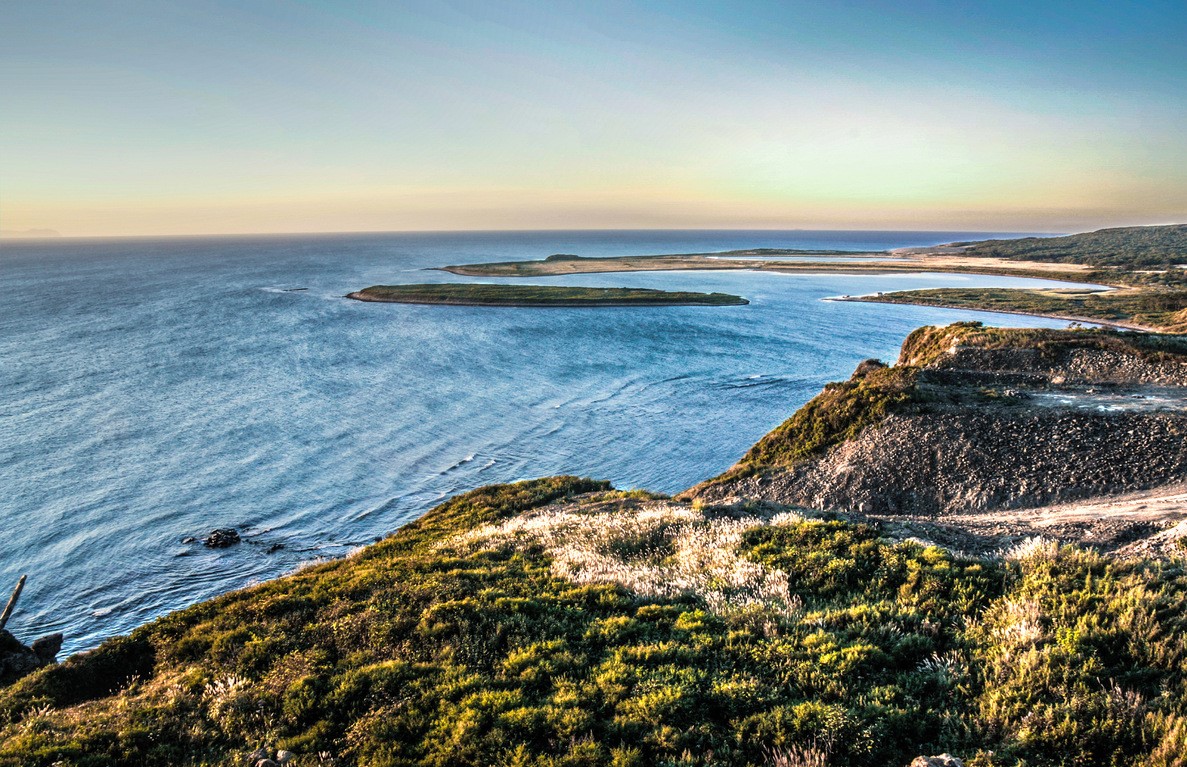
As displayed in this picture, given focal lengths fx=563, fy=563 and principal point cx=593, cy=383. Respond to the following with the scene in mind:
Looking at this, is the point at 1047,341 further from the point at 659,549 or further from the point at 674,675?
the point at 674,675

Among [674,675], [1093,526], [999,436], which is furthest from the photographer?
[999,436]

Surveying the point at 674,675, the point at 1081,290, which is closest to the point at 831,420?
the point at 674,675

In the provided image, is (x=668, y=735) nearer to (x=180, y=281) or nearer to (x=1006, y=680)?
(x=1006, y=680)

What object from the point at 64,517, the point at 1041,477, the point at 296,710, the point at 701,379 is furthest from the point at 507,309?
the point at 296,710

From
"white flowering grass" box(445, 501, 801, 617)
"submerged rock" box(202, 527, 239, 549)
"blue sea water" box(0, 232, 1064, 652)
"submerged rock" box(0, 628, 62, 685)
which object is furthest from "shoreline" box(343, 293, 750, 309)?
"submerged rock" box(0, 628, 62, 685)

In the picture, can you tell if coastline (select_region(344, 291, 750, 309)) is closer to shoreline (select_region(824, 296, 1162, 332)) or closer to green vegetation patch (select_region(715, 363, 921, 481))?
shoreline (select_region(824, 296, 1162, 332))

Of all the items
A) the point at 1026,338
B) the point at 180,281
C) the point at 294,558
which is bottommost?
the point at 294,558

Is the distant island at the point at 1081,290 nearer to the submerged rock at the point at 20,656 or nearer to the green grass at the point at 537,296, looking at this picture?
the green grass at the point at 537,296
